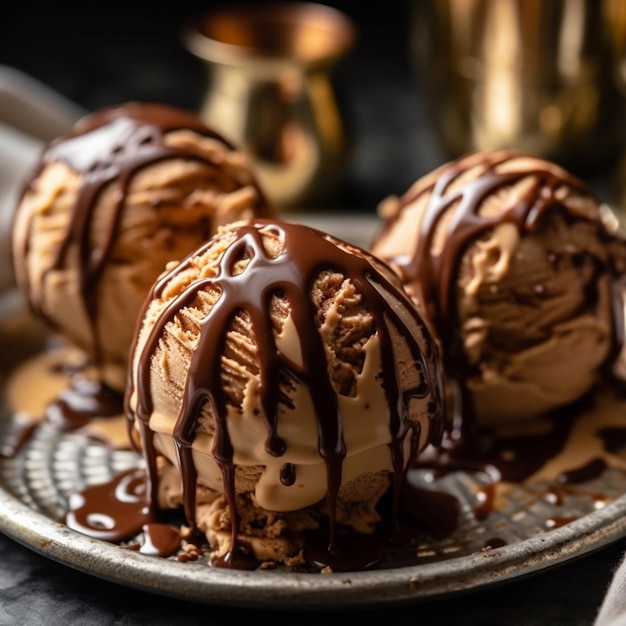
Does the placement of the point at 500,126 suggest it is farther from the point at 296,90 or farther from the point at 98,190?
the point at 98,190

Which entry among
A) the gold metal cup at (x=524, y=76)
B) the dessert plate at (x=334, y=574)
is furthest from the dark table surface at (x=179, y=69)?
the dessert plate at (x=334, y=574)

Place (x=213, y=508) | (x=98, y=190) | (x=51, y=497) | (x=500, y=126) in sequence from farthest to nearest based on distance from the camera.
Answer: (x=500, y=126), (x=98, y=190), (x=51, y=497), (x=213, y=508)

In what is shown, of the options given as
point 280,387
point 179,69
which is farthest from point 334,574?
point 179,69

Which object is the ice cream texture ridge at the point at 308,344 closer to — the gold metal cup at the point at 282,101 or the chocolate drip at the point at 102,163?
the chocolate drip at the point at 102,163

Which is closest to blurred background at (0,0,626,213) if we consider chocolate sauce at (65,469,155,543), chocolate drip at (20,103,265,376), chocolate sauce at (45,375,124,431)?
chocolate drip at (20,103,265,376)

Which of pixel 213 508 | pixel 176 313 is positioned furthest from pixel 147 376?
pixel 213 508

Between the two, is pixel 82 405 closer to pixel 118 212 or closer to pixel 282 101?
pixel 118 212
